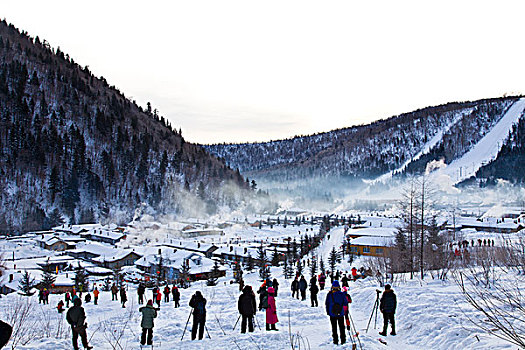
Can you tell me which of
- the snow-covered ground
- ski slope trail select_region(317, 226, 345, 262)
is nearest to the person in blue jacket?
the snow-covered ground

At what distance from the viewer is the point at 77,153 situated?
331ft

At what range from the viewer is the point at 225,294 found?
64.8 ft

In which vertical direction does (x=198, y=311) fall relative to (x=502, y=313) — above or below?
below

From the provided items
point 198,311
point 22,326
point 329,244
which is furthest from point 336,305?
point 329,244

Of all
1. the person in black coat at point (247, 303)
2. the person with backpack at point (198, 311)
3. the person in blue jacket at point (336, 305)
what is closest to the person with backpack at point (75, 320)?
the person with backpack at point (198, 311)

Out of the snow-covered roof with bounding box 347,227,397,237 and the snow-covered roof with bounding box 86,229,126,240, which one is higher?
the snow-covered roof with bounding box 347,227,397,237

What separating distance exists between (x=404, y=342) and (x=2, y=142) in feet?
344

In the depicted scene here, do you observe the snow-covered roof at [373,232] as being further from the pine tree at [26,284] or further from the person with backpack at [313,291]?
the person with backpack at [313,291]

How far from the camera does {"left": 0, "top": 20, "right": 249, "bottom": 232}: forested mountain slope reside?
8838 centimetres

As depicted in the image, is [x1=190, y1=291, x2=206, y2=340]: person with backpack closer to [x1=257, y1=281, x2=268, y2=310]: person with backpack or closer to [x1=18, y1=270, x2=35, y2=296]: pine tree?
[x1=257, y1=281, x2=268, y2=310]: person with backpack

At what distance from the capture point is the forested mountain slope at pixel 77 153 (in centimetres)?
8838

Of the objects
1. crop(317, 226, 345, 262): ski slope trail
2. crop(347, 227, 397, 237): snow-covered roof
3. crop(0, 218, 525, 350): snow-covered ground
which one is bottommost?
crop(317, 226, 345, 262): ski slope trail

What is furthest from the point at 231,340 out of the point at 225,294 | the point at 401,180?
the point at 401,180

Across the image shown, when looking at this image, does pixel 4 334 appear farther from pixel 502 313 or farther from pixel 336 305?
pixel 502 313
